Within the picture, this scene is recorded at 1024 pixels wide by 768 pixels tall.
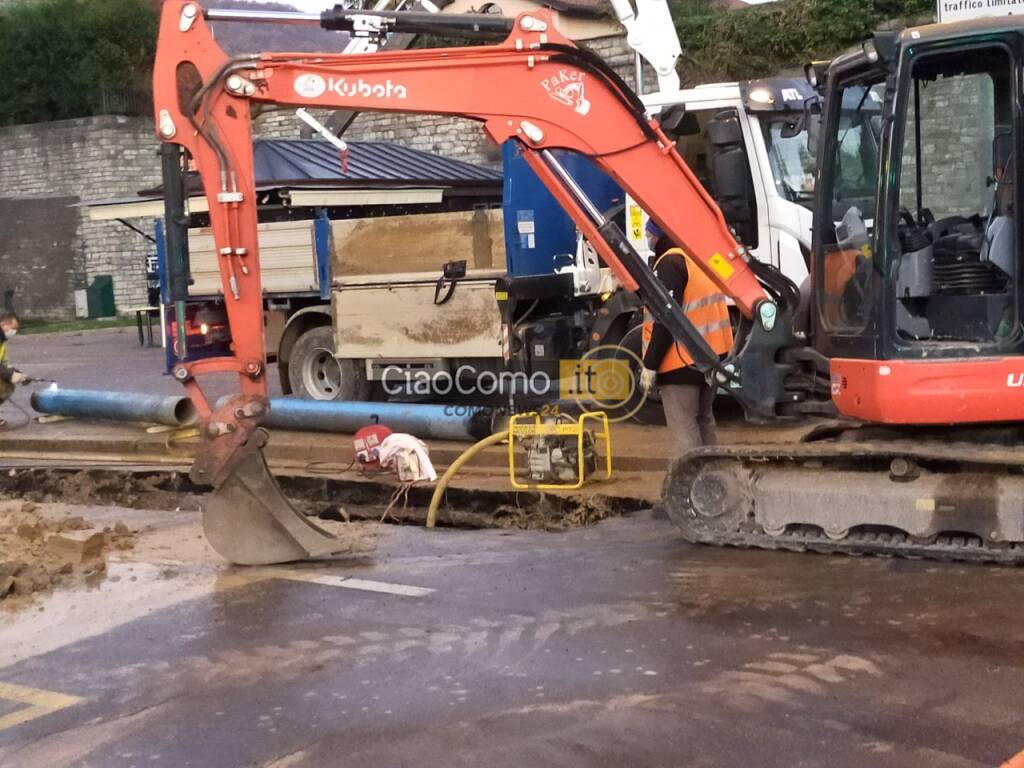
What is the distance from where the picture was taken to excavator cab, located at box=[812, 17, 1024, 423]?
6.23m

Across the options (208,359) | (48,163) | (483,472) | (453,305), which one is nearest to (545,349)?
(453,305)

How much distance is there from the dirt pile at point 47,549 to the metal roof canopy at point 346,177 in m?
5.05

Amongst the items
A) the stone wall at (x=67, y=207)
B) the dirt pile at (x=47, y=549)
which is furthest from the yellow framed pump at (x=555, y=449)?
the stone wall at (x=67, y=207)

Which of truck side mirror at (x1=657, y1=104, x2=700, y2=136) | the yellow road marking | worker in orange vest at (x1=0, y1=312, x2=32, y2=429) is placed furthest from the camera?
Answer: worker in orange vest at (x1=0, y1=312, x2=32, y2=429)

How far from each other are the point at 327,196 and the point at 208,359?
8.21 metres

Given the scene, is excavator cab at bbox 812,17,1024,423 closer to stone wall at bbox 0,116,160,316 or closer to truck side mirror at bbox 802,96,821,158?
truck side mirror at bbox 802,96,821,158

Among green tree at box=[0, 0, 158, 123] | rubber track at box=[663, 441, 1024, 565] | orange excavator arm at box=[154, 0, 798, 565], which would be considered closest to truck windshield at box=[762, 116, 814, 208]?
orange excavator arm at box=[154, 0, 798, 565]

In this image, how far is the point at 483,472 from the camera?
10.4 metres

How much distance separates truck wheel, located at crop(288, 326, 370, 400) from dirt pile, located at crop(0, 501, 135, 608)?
14.5ft

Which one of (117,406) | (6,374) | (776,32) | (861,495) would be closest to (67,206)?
(776,32)

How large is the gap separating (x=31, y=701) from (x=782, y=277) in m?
4.54

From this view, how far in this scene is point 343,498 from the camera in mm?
10367

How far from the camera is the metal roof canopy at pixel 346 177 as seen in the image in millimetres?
14727

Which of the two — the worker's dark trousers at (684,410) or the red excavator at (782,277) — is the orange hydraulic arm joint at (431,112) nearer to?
the red excavator at (782,277)
